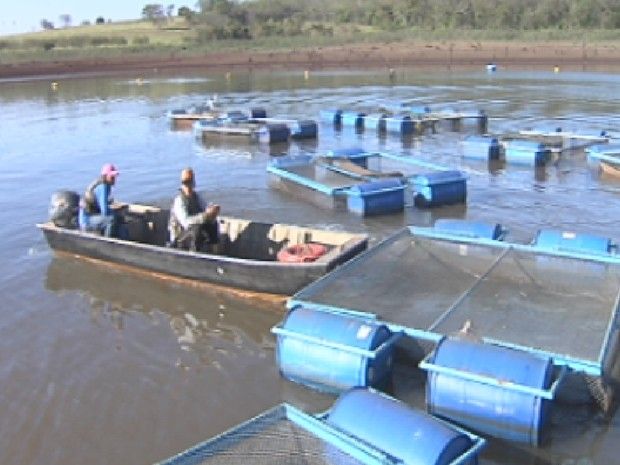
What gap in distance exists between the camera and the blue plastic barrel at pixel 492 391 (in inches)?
307

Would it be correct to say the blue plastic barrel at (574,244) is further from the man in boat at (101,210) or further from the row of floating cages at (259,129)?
the row of floating cages at (259,129)

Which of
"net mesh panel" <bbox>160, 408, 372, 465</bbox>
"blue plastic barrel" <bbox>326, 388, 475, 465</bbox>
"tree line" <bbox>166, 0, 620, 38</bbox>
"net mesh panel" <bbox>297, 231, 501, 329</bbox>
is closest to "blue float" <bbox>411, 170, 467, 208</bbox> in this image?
"net mesh panel" <bbox>297, 231, 501, 329</bbox>

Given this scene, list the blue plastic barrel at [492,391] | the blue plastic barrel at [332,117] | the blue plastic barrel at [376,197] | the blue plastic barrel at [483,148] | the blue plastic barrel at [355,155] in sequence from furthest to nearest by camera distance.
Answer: the blue plastic barrel at [332,117] < the blue plastic barrel at [483,148] < the blue plastic barrel at [355,155] < the blue plastic barrel at [376,197] < the blue plastic barrel at [492,391]

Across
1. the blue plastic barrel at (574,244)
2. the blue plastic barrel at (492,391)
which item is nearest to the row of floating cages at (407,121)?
the blue plastic barrel at (574,244)

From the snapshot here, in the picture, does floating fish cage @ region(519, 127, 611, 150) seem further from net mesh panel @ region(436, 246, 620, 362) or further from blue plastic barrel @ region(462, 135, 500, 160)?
net mesh panel @ region(436, 246, 620, 362)

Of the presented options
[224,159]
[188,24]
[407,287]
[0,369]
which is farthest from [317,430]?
[188,24]

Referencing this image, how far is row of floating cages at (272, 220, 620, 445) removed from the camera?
26.2ft

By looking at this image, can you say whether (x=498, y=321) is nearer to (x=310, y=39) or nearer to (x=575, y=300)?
(x=575, y=300)

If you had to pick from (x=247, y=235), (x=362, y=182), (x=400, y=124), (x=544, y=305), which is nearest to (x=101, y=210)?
(x=247, y=235)

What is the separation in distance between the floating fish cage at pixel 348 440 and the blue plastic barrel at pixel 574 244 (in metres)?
5.20

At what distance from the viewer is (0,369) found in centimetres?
1058

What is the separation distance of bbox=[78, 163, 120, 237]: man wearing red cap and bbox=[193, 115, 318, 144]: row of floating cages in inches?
522

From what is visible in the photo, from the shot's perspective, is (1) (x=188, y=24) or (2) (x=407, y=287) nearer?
(2) (x=407, y=287)

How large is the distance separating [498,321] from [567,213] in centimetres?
886
